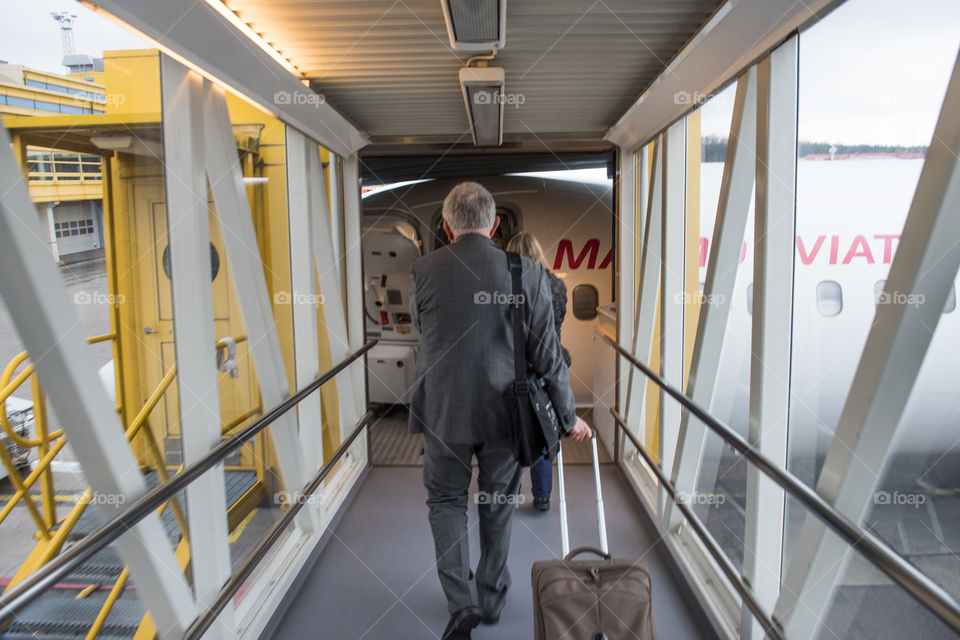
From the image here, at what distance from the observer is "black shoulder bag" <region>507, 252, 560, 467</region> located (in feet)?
7.53

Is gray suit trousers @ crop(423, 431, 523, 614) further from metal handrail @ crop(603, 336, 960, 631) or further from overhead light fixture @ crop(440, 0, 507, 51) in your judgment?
overhead light fixture @ crop(440, 0, 507, 51)

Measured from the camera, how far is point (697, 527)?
2.55m

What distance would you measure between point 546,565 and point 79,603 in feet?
11.6

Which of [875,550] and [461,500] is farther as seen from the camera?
[461,500]

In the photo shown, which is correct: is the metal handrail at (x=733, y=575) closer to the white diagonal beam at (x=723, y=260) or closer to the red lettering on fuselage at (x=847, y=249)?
the white diagonal beam at (x=723, y=260)

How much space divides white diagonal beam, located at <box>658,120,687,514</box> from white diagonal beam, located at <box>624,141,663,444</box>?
14cm

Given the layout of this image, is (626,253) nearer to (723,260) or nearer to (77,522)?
(723,260)

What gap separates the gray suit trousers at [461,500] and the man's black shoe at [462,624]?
0.10ft

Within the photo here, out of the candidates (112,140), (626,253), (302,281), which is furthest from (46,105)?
(626,253)

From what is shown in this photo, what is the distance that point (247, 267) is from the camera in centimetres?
255

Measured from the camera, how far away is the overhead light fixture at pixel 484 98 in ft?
9.52

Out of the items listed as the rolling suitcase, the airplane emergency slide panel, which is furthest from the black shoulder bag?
the airplane emergency slide panel

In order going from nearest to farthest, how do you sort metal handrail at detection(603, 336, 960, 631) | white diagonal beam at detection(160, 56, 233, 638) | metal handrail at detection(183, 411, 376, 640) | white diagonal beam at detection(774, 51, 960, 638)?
metal handrail at detection(603, 336, 960, 631)
white diagonal beam at detection(774, 51, 960, 638)
metal handrail at detection(183, 411, 376, 640)
white diagonal beam at detection(160, 56, 233, 638)

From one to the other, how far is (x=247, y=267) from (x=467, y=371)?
3.59ft
